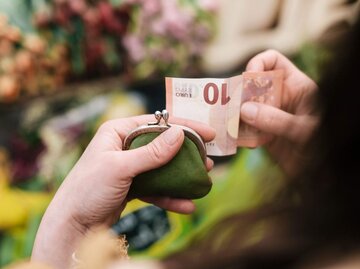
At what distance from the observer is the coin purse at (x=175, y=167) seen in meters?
0.71

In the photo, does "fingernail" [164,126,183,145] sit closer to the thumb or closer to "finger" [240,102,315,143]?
the thumb

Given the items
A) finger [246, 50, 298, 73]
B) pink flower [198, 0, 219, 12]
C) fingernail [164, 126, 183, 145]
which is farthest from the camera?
pink flower [198, 0, 219, 12]

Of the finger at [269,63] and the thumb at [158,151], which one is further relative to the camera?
the finger at [269,63]

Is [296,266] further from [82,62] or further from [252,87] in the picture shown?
[82,62]

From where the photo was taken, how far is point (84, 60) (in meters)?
1.45

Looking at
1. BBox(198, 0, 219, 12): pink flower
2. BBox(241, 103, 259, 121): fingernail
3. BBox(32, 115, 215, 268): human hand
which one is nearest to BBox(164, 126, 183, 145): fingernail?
BBox(32, 115, 215, 268): human hand

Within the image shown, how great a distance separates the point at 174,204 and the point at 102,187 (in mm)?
118

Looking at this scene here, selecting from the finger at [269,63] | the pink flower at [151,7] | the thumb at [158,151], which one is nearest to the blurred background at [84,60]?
the pink flower at [151,7]

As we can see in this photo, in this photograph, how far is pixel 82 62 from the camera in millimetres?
1449

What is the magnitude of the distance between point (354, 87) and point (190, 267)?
0.15 metres

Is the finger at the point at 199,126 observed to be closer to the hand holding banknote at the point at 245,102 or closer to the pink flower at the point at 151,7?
the hand holding banknote at the point at 245,102

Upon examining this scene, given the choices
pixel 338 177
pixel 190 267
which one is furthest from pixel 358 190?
pixel 190 267

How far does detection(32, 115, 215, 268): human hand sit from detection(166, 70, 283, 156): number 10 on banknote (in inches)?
0.7

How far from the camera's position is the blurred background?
1.25 meters
